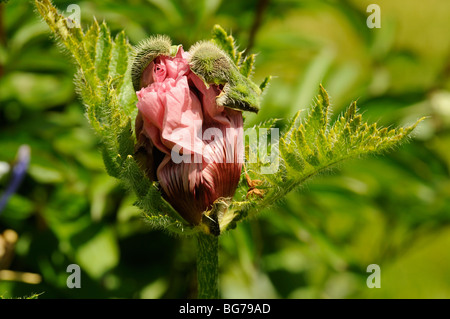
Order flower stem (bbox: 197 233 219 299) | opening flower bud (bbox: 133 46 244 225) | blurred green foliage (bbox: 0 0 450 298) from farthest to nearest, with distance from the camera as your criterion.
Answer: blurred green foliage (bbox: 0 0 450 298) → flower stem (bbox: 197 233 219 299) → opening flower bud (bbox: 133 46 244 225)

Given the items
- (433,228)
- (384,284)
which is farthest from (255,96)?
(384,284)

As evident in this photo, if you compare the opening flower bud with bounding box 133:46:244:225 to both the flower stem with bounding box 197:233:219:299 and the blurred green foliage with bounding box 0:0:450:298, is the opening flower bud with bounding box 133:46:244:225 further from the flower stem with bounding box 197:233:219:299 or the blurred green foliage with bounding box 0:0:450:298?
the blurred green foliage with bounding box 0:0:450:298

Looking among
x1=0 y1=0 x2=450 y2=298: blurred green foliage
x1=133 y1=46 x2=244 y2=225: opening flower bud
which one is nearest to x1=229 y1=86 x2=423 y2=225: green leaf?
x1=133 y1=46 x2=244 y2=225: opening flower bud

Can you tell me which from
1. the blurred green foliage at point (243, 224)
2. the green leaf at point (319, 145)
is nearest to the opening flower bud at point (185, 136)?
the green leaf at point (319, 145)

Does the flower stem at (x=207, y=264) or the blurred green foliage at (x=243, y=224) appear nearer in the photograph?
the flower stem at (x=207, y=264)

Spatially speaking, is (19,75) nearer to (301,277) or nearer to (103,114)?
(103,114)

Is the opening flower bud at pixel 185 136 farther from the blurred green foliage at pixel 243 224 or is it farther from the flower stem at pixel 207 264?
the blurred green foliage at pixel 243 224

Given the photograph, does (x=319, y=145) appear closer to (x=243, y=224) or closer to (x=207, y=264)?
(x=207, y=264)
